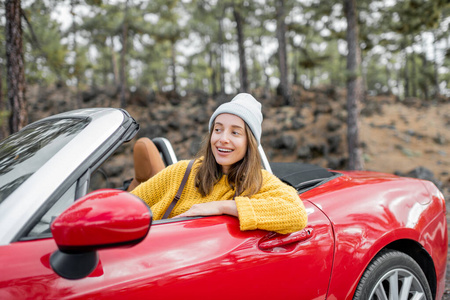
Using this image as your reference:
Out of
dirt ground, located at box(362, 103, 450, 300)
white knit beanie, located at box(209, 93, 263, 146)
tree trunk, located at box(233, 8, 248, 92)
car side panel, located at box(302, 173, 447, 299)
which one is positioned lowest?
dirt ground, located at box(362, 103, 450, 300)

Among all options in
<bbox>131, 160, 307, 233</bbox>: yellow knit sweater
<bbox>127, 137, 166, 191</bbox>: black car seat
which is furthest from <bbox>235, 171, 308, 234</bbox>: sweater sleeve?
<bbox>127, 137, 166, 191</bbox>: black car seat

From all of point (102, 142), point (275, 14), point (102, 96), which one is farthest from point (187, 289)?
point (102, 96)

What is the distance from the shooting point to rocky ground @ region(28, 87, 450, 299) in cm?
1100

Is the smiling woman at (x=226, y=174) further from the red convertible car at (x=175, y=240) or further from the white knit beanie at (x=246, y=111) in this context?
the red convertible car at (x=175, y=240)

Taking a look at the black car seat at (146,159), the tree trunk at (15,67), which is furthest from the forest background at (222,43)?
the black car seat at (146,159)

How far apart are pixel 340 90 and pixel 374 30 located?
7.00 metres

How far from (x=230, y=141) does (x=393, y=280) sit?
4.14 ft

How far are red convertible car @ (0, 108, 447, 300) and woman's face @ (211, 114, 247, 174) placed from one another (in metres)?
0.43

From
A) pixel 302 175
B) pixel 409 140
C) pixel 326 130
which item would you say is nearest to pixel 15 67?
pixel 302 175

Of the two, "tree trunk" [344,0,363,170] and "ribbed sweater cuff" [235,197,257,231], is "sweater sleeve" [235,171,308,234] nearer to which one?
"ribbed sweater cuff" [235,197,257,231]

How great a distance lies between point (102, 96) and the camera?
20812mm

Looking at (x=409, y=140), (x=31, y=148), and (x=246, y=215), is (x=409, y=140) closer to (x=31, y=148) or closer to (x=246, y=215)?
(x=246, y=215)

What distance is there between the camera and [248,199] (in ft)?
4.77

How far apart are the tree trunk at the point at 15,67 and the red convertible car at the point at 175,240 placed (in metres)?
3.88
